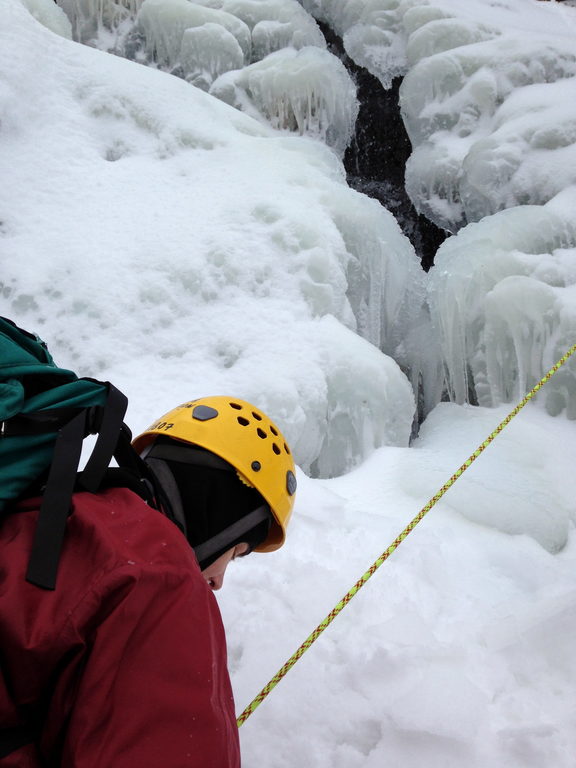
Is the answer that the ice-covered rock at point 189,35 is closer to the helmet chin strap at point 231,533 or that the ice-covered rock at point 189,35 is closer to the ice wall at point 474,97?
the ice wall at point 474,97

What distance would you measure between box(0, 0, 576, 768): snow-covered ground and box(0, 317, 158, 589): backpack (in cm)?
96

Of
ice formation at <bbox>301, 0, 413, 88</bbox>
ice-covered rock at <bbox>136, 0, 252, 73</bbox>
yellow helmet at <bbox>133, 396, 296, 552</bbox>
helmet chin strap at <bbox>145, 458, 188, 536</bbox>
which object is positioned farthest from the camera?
ice formation at <bbox>301, 0, 413, 88</bbox>

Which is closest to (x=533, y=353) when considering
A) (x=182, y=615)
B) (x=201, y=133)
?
(x=201, y=133)

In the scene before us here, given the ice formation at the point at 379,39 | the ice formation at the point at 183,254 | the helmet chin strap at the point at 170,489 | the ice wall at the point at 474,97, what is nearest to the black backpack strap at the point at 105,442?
the helmet chin strap at the point at 170,489

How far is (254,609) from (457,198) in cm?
489

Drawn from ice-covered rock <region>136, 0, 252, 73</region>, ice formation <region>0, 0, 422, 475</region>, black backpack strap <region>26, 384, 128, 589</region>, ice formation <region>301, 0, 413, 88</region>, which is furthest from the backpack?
ice formation <region>301, 0, 413, 88</region>

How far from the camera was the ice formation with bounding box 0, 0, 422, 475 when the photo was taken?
9.93ft

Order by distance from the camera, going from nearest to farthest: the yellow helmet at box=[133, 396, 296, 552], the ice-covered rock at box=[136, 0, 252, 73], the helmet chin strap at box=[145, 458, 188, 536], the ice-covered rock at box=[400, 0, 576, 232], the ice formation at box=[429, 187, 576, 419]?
the helmet chin strap at box=[145, 458, 188, 536], the yellow helmet at box=[133, 396, 296, 552], the ice formation at box=[429, 187, 576, 419], the ice-covered rock at box=[400, 0, 576, 232], the ice-covered rock at box=[136, 0, 252, 73]

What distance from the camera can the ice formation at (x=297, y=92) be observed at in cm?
614

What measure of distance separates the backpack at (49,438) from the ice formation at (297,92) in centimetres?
589

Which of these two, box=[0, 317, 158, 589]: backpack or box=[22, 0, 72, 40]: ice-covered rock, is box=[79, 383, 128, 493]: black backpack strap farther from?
box=[22, 0, 72, 40]: ice-covered rock

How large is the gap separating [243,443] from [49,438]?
603mm

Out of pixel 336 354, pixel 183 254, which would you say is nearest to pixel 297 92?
pixel 183 254

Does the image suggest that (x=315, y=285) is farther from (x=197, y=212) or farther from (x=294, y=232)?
(x=197, y=212)
